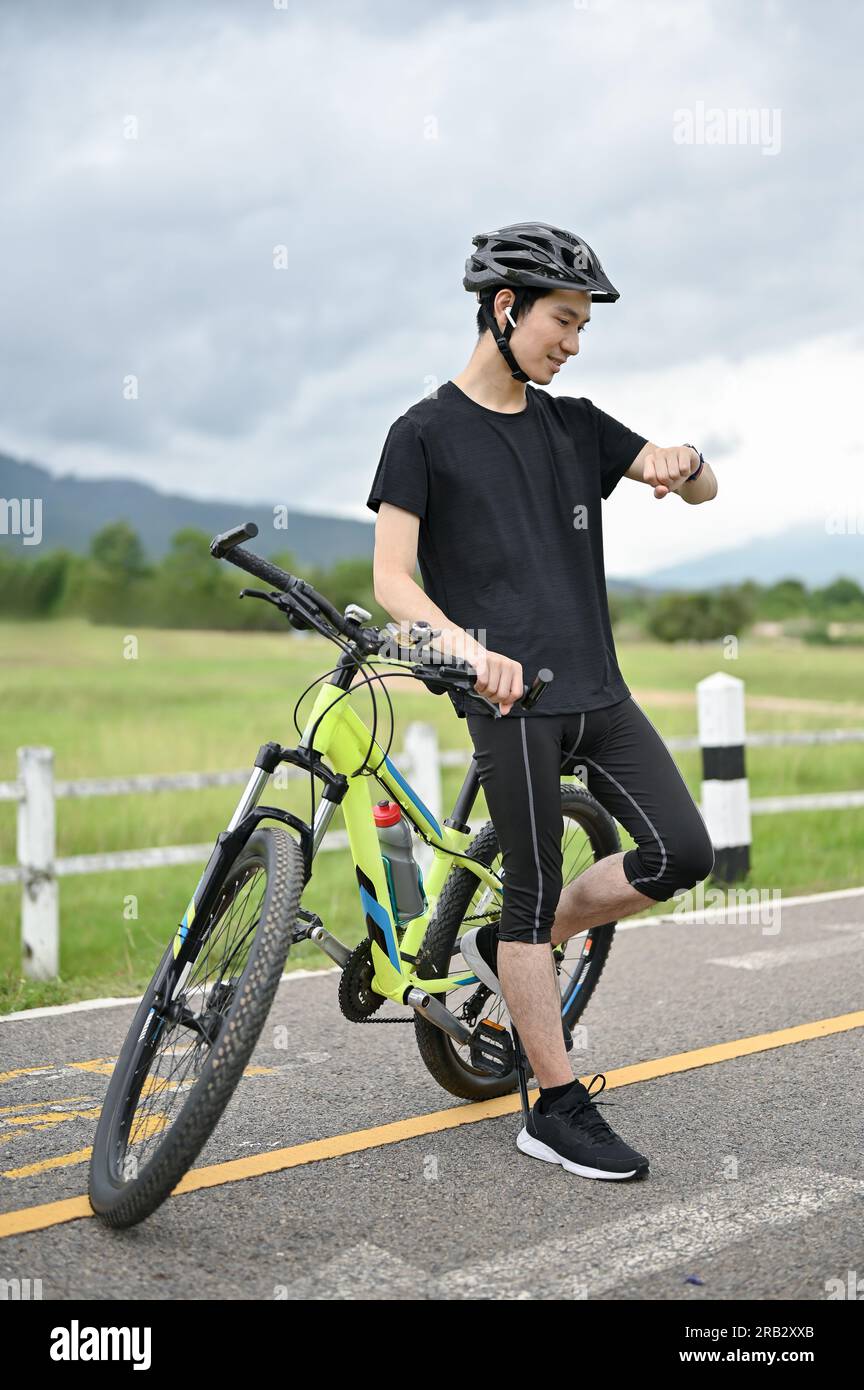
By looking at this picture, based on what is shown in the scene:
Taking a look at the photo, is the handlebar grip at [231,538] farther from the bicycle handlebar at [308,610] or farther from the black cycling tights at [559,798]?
the black cycling tights at [559,798]

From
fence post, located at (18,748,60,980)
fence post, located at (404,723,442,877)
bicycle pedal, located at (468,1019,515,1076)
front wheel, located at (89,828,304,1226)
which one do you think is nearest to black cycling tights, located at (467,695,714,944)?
bicycle pedal, located at (468,1019,515,1076)

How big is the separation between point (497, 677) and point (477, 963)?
38.9 inches

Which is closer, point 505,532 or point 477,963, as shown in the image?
point 505,532

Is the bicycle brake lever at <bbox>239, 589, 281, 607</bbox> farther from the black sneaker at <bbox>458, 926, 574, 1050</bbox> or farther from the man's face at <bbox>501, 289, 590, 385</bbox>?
the black sneaker at <bbox>458, 926, 574, 1050</bbox>

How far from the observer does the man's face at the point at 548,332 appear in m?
3.55

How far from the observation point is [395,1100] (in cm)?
416

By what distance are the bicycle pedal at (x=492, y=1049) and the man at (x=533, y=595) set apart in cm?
34

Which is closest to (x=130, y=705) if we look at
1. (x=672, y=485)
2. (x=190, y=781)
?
(x=190, y=781)

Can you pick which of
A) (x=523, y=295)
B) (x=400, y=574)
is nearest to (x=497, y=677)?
(x=400, y=574)

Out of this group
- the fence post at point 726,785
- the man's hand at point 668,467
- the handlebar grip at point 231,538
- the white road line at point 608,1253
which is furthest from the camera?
the fence post at point 726,785

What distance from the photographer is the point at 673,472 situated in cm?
378

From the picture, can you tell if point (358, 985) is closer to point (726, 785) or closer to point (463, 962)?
point (463, 962)

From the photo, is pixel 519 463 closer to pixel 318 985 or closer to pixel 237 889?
pixel 237 889

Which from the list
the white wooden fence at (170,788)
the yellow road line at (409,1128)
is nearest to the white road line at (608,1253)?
the yellow road line at (409,1128)
